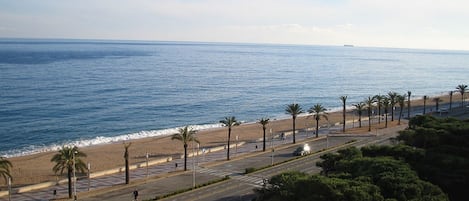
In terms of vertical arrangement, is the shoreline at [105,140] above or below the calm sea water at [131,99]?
below

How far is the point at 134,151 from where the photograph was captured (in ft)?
241

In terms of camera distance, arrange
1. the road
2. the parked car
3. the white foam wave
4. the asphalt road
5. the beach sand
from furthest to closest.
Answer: the white foam wave < the parked car < the beach sand < the road < the asphalt road

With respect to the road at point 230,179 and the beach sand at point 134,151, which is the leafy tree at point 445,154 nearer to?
the road at point 230,179

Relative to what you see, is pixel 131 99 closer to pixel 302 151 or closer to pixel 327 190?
pixel 302 151

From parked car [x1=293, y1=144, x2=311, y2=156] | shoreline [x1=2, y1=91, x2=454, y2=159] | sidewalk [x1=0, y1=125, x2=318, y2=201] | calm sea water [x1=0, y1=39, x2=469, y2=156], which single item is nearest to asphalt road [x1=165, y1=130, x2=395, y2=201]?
parked car [x1=293, y1=144, x2=311, y2=156]

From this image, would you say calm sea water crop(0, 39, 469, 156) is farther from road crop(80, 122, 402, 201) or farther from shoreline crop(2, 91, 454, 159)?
road crop(80, 122, 402, 201)

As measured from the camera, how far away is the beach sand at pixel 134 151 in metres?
59.1

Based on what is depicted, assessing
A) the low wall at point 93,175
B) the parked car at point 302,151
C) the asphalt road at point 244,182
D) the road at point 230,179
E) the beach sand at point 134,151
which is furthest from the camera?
the parked car at point 302,151

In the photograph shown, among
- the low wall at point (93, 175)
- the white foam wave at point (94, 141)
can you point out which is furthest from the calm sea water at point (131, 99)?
the low wall at point (93, 175)

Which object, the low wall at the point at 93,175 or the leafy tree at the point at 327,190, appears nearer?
the leafy tree at the point at 327,190

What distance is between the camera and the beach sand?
194 feet

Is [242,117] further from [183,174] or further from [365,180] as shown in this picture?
[365,180]

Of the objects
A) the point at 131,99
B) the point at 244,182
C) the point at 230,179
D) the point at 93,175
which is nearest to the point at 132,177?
the point at 93,175

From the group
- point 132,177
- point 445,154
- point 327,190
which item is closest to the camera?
point 327,190
